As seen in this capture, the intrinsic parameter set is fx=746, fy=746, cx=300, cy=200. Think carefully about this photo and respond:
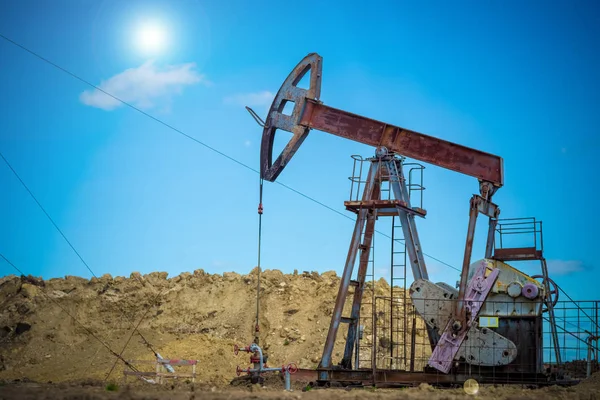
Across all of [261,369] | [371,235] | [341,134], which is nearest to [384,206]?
[371,235]

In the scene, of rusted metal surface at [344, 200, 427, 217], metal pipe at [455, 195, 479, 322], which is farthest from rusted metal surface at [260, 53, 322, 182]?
metal pipe at [455, 195, 479, 322]

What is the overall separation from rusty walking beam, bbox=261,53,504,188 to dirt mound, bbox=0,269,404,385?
5905 millimetres

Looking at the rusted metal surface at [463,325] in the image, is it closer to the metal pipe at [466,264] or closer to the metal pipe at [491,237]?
the metal pipe at [466,264]

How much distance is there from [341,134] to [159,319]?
9.65 meters

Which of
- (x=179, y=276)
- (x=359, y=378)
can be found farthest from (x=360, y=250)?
(x=179, y=276)

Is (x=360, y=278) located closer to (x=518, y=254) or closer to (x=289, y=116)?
(x=518, y=254)

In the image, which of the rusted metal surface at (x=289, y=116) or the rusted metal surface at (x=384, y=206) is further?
the rusted metal surface at (x=289, y=116)

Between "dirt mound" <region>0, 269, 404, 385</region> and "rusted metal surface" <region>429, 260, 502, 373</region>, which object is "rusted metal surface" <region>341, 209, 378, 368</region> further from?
"dirt mound" <region>0, 269, 404, 385</region>

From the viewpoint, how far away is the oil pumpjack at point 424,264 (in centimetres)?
1219

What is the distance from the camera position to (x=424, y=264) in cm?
1367

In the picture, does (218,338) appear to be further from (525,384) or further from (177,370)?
(525,384)

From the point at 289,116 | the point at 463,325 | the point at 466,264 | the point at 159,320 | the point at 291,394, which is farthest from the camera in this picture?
the point at 159,320

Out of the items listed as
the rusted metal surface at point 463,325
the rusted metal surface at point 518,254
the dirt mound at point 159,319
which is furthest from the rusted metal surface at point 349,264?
the dirt mound at point 159,319

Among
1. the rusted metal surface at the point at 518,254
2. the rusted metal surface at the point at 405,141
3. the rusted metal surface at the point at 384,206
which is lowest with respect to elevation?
the rusted metal surface at the point at 518,254
